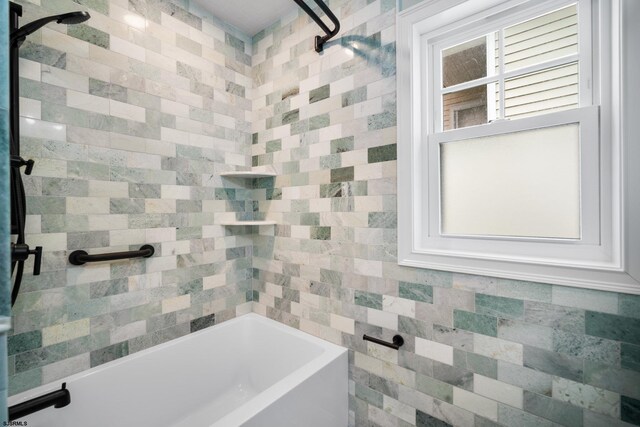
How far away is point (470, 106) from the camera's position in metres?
1.32

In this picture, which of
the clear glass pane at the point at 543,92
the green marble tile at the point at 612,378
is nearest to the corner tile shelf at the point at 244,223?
the clear glass pane at the point at 543,92

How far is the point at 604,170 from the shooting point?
1.00 m

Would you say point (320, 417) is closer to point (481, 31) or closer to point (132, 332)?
point (132, 332)

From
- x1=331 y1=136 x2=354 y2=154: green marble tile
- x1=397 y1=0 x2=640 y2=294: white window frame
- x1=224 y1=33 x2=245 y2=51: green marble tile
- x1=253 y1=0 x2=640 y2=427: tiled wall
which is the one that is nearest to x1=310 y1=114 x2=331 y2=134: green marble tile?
x1=253 y1=0 x2=640 y2=427: tiled wall

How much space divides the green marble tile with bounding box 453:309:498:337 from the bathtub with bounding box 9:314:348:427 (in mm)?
650

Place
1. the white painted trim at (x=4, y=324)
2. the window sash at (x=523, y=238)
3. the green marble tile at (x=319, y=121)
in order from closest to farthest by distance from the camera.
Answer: the white painted trim at (x=4, y=324) → the window sash at (x=523, y=238) → the green marble tile at (x=319, y=121)

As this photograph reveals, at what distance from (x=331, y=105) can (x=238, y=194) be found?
0.91m

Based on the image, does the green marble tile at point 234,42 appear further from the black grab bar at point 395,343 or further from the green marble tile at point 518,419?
the green marble tile at point 518,419

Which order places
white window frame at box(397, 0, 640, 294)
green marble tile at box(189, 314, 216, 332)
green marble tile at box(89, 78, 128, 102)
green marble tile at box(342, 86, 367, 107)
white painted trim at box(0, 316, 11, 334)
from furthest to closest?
green marble tile at box(189, 314, 216, 332)
green marble tile at box(342, 86, 367, 107)
green marble tile at box(89, 78, 128, 102)
white window frame at box(397, 0, 640, 294)
white painted trim at box(0, 316, 11, 334)

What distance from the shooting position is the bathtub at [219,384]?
1.20 m

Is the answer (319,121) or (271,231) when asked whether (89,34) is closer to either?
(319,121)

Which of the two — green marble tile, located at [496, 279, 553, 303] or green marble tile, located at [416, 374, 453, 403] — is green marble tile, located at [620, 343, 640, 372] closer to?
green marble tile, located at [496, 279, 553, 303]

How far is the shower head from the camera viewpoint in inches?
41.4

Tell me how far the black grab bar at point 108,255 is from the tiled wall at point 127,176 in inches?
1.2
